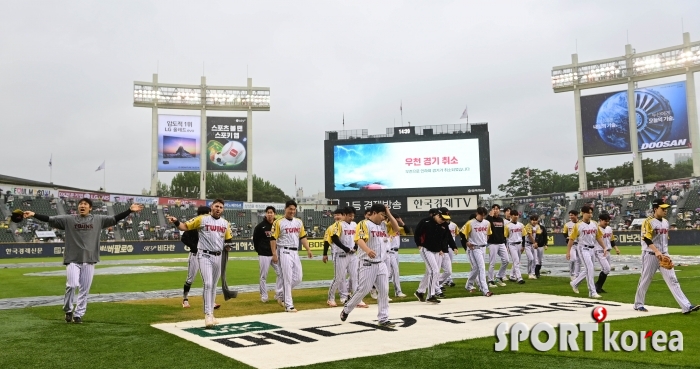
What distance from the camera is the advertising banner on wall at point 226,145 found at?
58.5 meters

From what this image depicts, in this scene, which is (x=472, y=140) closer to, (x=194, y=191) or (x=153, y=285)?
(x=153, y=285)

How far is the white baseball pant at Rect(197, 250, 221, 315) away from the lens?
909 centimetres

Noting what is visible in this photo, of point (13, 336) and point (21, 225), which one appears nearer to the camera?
point (13, 336)

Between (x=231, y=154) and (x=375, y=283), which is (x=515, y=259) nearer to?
(x=375, y=283)

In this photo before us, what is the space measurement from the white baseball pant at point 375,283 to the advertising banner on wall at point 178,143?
169ft

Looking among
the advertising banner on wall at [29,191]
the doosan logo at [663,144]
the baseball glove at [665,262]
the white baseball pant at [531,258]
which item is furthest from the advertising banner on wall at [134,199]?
the baseball glove at [665,262]

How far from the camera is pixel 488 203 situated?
67625 mm

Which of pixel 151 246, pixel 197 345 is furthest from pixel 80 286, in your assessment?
pixel 151 246

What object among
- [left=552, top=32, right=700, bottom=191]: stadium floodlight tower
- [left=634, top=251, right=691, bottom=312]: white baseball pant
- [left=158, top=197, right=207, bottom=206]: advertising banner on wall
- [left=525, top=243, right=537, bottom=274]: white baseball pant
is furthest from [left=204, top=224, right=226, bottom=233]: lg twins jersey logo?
[left=552, top=32, right=700, bottom=191]: stadium floodlight tower

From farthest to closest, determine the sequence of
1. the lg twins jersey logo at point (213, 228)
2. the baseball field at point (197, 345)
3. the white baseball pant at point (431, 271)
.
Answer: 1. the white baseball pant at point (431, 271)
2. the lg twins jersey logo at point (213, 228)
3. the baseball field at point (197, 345)

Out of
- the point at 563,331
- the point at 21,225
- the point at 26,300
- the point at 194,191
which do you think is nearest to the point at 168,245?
the point at 21,225

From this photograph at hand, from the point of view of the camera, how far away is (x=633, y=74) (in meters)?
53.5

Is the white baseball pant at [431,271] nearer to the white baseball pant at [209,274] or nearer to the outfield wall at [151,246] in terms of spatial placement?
the white baseball pant at [209,274]

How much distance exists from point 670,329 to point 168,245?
45.6 metres
